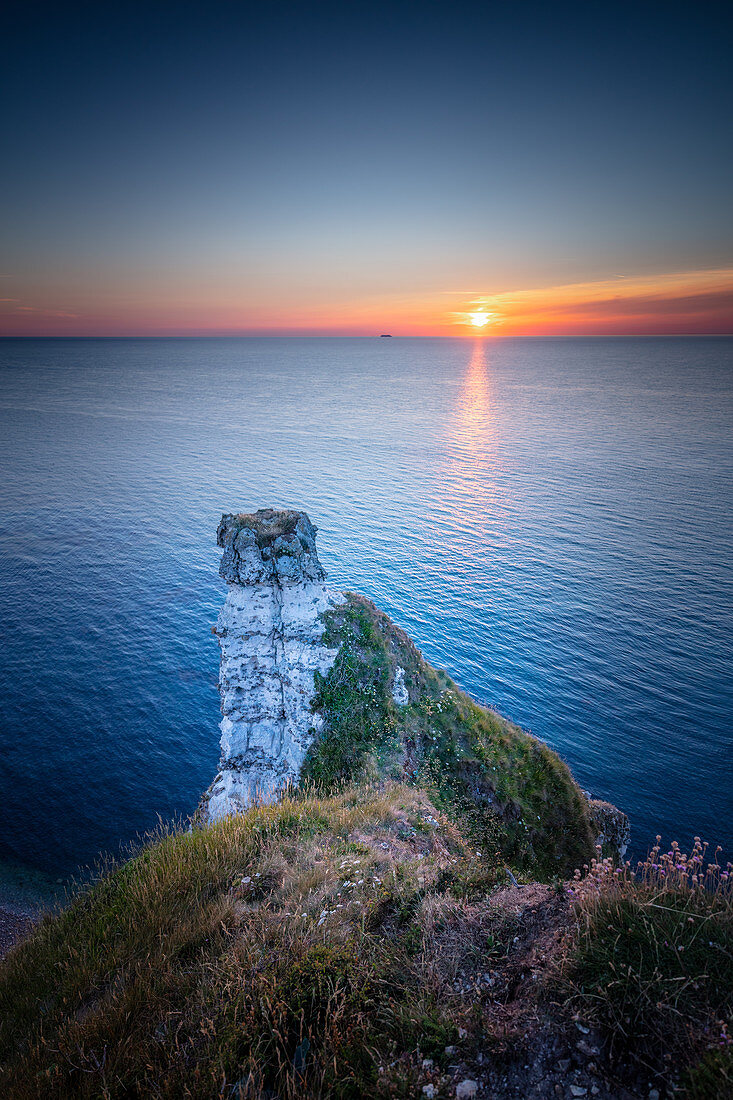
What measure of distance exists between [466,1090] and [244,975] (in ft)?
9.78

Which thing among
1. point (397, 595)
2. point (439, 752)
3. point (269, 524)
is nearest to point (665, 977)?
point (439, 752)

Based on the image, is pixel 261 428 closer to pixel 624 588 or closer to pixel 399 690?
pixel 624 588

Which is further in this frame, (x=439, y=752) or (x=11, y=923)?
(x=11, y=923)

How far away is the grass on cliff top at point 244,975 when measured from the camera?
5367mm

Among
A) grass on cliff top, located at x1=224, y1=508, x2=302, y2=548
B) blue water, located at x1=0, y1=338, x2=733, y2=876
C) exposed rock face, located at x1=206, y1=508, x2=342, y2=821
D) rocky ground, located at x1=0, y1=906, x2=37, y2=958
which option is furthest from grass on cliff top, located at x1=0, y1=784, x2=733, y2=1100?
blue water, located at x1=0, y1=338, x2=733, y2=876

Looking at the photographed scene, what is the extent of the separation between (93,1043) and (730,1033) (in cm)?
712

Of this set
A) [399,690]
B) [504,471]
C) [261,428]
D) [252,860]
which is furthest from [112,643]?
[261,428]

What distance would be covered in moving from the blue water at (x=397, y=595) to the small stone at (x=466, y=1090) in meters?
27.8

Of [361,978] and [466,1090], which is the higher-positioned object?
[466,1090]

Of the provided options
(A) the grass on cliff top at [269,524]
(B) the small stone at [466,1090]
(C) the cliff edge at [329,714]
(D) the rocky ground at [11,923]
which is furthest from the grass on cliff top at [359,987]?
(D) the rocky ground at [11,923]

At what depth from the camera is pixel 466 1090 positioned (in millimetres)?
4871

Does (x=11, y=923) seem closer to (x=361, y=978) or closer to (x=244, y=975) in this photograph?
(x=244, y=975)

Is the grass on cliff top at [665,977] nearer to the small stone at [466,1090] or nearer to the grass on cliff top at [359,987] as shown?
the grass on cliff top at [359,987]

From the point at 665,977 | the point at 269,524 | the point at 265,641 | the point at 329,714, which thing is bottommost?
the point at 329,714
